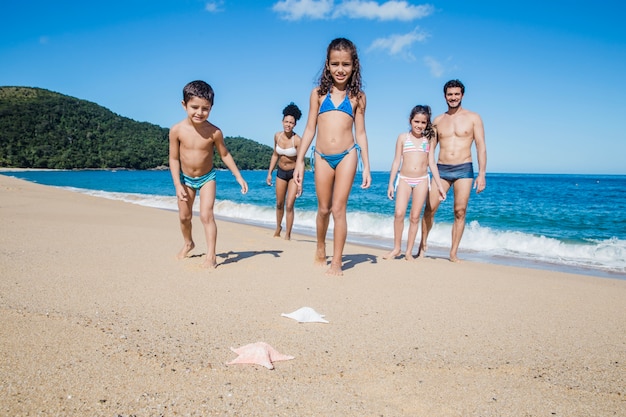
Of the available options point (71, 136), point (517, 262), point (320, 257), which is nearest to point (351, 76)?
point (320, 257)

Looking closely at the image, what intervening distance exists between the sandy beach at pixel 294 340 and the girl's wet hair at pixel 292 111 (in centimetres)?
382

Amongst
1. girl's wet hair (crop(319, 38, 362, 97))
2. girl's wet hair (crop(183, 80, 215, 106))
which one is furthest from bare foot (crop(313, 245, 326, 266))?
girl's wet hair (crop(183, 80, 215, 106))

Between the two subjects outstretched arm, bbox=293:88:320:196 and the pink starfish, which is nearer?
the pink starfish

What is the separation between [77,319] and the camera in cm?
243

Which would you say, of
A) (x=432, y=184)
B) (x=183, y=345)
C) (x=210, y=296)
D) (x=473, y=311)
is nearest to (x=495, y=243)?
(x=432, y=184)

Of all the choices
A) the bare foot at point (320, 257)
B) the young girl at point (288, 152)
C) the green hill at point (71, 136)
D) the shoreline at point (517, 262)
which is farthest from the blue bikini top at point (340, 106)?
the green hill at point (71, 136)

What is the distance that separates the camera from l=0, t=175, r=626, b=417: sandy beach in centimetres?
170

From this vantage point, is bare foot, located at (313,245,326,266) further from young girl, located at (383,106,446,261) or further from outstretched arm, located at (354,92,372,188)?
young girl, located at (383,106,446,261)

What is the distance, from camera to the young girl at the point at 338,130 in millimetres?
4297

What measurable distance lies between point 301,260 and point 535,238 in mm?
7373

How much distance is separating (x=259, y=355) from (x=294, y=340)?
1.13ft

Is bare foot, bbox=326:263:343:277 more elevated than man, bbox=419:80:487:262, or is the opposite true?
man, bbox=419:80:487:262

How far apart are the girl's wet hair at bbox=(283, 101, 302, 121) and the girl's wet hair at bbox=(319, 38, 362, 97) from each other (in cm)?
294

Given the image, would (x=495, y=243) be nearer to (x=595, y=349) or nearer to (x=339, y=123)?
(x=339, y=123)
